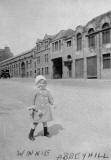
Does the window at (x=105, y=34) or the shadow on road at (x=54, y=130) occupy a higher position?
the window at (x=105, y=34)

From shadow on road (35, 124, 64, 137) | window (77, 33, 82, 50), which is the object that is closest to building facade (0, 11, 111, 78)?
window (77, 33, 82, 50)

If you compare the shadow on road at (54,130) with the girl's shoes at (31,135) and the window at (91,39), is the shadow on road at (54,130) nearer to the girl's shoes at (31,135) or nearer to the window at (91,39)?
the girl's shoes at (31,135)

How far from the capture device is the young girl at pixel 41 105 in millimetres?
1021

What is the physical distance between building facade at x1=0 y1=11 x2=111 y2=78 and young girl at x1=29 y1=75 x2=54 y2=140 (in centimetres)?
18

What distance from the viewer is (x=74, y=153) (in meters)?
1.03

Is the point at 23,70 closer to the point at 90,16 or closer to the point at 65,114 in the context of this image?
the point at 65,114

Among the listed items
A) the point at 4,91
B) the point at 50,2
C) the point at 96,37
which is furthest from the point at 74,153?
the point at 50,2

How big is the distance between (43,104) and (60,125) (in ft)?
0.51

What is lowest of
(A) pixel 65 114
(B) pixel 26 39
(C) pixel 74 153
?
(C) pixel 74 153

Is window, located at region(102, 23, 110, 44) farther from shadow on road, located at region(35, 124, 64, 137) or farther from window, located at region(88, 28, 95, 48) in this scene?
shadow on road, located at region(35, 124, 64, 137)

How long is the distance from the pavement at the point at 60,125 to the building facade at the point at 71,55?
0.08 meters

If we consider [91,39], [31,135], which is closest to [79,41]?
[91,39]

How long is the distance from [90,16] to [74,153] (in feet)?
2.53

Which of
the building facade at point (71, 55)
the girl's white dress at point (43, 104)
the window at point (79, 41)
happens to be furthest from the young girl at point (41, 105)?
the window at point (79, 41)
